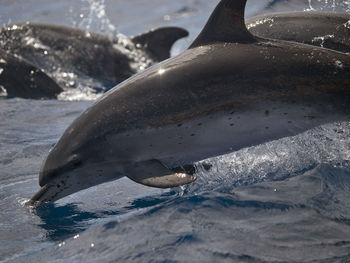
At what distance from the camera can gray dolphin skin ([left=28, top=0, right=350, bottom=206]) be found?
4973 millimetres

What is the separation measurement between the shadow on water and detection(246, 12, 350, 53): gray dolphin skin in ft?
9.02

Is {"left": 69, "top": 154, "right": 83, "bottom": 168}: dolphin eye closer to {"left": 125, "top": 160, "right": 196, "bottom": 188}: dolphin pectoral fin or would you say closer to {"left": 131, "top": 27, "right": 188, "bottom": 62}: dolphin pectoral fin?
{"left": 125, "top": 160, "right": 196, "bottom": 188}: dolphin pectoral fin

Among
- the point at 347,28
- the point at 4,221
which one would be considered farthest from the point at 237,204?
the point at 347,28

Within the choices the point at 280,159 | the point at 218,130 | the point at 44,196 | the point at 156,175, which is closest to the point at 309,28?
the point at 280,159

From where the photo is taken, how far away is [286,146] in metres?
5.79

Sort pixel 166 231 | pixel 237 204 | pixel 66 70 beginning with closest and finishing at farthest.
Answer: pixel 166 231
pixel 237 204
pixel 66 70

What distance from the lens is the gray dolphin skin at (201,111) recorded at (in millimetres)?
4973

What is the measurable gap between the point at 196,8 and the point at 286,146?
49.1 ft

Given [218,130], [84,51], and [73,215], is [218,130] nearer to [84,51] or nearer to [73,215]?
[73,215]

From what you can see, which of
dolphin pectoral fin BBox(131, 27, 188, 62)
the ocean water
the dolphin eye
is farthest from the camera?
dolphin pectoral fin BBox(131, 27, 188, 62)

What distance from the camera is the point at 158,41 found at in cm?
1395

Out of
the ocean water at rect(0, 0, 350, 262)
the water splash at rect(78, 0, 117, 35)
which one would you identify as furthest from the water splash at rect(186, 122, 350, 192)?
the water splash at rect(78, 0, 117, 35)

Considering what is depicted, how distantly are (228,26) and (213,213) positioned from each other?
208 cm

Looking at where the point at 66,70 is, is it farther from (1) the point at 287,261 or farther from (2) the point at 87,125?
(1) the point at 287,261
